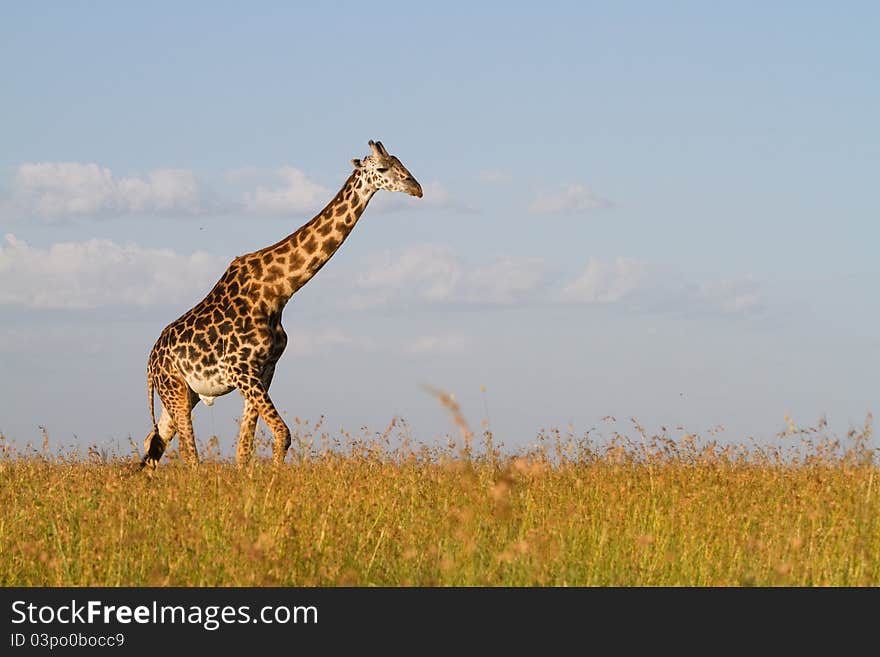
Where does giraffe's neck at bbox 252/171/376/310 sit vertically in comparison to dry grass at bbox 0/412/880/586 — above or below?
above

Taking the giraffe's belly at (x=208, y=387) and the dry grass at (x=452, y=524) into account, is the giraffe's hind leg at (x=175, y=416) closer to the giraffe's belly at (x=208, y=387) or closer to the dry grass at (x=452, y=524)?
the giraffe's belly at (x=208, y=387)

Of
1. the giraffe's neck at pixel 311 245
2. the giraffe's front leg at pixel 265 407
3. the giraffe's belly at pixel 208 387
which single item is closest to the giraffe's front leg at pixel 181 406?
the giraffe's belly at pixel 208 387

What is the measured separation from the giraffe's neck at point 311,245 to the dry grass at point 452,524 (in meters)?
2.45

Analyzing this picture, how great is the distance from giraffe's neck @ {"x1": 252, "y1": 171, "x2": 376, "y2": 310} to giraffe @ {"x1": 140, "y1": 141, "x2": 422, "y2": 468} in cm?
1

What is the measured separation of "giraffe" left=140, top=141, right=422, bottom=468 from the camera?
1188cm

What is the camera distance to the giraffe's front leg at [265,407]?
11.4 m

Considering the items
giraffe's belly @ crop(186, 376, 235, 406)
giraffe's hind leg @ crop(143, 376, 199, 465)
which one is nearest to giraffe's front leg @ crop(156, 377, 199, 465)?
giraffe's hind leg @ crop(143, 376, 199, 465)

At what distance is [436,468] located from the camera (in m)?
10.5

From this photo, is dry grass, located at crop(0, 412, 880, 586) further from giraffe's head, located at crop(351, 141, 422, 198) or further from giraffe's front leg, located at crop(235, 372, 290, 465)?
giraffe's head, located at crop(351, 141, 422, 198)

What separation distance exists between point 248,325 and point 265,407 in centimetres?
98

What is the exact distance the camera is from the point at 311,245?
12469mm
